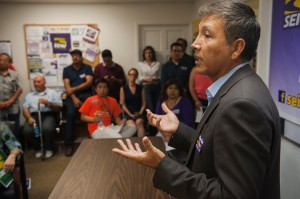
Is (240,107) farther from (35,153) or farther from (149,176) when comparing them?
(35,153)

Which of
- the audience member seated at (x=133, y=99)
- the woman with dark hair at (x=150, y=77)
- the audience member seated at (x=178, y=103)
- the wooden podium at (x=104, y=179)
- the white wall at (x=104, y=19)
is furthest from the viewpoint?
the white wall at (x=104, y=19)

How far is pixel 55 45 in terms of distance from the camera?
4930 millimetres

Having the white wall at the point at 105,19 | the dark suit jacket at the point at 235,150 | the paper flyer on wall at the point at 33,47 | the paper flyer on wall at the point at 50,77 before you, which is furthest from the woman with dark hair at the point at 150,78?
the dark suit jacket at the point at 235,150

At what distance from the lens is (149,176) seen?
1.52 meters

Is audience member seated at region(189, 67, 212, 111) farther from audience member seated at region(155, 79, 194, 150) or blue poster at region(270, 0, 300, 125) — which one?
blue poster at region(270, 0, 300, 125)

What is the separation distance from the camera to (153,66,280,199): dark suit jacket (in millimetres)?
685

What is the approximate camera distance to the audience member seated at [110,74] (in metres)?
4.47

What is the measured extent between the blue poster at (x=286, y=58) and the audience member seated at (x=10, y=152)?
2.00 metres

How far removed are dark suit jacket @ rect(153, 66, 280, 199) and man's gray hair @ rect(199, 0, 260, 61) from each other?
0.29 ft

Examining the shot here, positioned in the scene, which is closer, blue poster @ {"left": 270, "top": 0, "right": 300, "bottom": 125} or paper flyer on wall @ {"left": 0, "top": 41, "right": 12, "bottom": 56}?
blue poster @ {"left": 270, "top": 0, "right": 300, "bottom": 125}

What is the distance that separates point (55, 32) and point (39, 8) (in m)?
0.52

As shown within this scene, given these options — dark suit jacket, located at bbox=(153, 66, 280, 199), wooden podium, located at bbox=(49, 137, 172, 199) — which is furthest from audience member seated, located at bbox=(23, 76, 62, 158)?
dark suit jacket, located at bbox=(153, 66, 280, 199)

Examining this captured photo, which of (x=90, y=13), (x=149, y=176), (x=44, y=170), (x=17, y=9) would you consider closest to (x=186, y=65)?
(x=90, y=13)

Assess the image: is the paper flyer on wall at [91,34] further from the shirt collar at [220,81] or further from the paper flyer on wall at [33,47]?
the shirt collar at [220,81]
